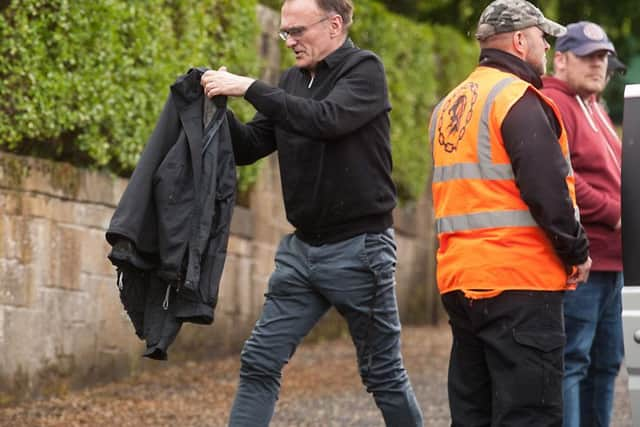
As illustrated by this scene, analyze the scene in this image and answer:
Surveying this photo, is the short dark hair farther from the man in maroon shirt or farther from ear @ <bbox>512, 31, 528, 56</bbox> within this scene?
the man in maroon shirt

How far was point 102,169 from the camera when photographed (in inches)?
400

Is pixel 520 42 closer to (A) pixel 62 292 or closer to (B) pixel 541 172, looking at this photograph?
(B) pixel 541 172

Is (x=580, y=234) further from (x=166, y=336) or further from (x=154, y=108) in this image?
(x=154, y=108)

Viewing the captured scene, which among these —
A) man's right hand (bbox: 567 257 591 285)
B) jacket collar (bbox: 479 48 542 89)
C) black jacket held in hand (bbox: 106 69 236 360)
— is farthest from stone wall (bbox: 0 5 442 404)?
man's right hand (bbox: 567 257 591 285)

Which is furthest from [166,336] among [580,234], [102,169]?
[102,169]

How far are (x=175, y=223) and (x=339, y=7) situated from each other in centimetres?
103

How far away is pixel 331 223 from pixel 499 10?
1.04 meters

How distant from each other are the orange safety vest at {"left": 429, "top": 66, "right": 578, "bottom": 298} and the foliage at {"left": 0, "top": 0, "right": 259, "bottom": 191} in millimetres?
3752

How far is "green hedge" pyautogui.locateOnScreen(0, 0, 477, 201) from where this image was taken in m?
8.84

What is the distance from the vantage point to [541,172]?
17.9ft

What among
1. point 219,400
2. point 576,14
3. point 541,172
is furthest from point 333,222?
point 576,14

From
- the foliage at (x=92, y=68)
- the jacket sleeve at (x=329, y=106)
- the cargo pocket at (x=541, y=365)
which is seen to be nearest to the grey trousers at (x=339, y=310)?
the jacket sleeve at (x=329, y=106)

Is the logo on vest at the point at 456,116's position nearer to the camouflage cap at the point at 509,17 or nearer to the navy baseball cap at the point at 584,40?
the camouflage cap at the point at 509,17

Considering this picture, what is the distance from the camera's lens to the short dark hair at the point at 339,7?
20.0ft
